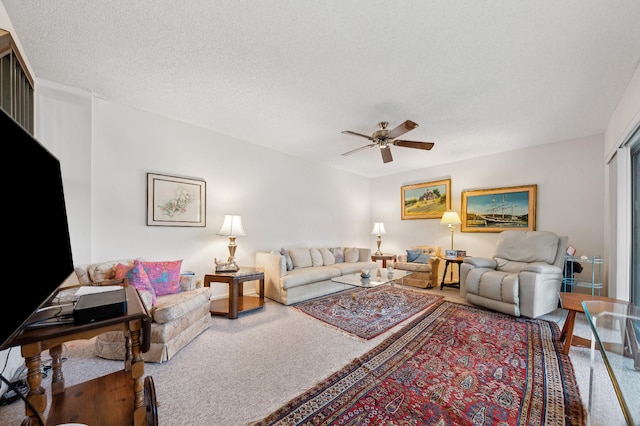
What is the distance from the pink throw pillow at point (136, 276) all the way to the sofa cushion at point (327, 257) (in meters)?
2.91

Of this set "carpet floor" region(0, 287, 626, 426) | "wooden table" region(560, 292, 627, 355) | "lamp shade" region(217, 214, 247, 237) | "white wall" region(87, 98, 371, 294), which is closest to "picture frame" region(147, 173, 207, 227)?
"white wall" region(87, 98, 371, 294)

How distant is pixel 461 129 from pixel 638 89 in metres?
1.61

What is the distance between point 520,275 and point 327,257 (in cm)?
294

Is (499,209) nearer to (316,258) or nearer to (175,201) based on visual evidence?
(316,258)

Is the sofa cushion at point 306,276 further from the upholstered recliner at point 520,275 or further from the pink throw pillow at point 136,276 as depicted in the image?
the upholstered recliner at point 520,275

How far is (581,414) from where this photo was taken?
1502 mm

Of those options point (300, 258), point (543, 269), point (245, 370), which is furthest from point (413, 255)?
point (245, 370)

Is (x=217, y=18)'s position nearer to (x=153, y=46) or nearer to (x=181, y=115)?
(x=153, y=46)

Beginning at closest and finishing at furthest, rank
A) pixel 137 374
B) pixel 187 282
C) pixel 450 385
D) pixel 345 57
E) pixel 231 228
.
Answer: pixel 137 374 < pixel 450 385 < pixel 345 57 < pixel 187 282 < pixel 231 228

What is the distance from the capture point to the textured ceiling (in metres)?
1.67

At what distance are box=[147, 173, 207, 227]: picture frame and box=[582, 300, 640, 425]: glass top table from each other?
404cm

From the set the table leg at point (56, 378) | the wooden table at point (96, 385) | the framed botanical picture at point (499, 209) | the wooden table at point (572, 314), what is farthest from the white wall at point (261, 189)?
the wooden table at point (572, 314)

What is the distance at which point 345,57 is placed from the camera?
210cm

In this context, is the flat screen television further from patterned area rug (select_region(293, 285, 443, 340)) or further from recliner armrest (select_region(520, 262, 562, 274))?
recliner armrest (select_region(520, 262, 562, 274))
